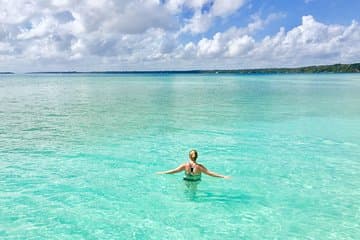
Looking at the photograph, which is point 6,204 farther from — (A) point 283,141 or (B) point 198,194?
(A) point 283,141

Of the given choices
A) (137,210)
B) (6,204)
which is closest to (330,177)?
(137,210)

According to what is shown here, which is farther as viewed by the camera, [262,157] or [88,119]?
[88,119]

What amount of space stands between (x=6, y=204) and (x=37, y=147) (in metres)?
6.54

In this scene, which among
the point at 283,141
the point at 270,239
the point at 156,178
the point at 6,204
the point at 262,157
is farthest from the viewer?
the point at 283,141

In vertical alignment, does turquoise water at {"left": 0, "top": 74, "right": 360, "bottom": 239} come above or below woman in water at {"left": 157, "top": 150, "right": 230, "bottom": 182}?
below

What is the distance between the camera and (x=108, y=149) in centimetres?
1574

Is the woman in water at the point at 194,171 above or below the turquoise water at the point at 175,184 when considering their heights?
above

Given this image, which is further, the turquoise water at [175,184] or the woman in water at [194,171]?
the woman in water at [194,171]

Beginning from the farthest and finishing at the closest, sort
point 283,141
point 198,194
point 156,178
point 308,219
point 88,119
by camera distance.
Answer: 1. point 88,119
2. point 283,141
3. point 156,178
4. point 198,194
5. point 308,219

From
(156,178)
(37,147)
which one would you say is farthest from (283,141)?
(37,147)

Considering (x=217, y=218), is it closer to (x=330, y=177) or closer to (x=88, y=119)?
(x=330, y=177)

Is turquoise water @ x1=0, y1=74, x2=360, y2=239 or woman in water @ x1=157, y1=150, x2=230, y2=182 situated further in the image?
woman in water @ x1=157, y1=150, x2=230, y2=182

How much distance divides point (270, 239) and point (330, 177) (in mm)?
5170

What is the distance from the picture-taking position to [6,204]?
973 cm
